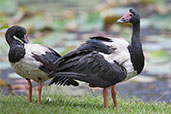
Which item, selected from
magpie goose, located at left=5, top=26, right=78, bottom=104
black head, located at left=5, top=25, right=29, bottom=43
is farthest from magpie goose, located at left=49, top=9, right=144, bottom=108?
black head, located at left=5, top=25, right=29, bottom=43

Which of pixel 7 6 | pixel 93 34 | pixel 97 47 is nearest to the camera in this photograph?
pixel 97 47

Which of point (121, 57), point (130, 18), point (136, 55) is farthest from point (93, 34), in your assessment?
point (121, 57)

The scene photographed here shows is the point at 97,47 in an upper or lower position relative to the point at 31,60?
upper

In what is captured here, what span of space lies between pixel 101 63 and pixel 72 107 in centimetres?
67

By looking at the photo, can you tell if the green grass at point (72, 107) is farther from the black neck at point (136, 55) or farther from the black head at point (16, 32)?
the black head at point (16, 32)

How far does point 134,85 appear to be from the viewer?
28.4ft

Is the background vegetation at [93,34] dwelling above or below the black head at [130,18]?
below

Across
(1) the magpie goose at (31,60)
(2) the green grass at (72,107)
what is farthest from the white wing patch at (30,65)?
(2) the green grass at (72,107)

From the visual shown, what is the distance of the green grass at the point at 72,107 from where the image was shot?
469cm

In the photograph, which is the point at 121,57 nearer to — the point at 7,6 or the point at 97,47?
the point at 97,47

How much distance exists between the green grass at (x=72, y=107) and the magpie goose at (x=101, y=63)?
0.29m

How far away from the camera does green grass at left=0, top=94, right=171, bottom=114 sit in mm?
4691

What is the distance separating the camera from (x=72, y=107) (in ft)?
16.4

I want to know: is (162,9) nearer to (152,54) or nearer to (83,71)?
(152,54)
